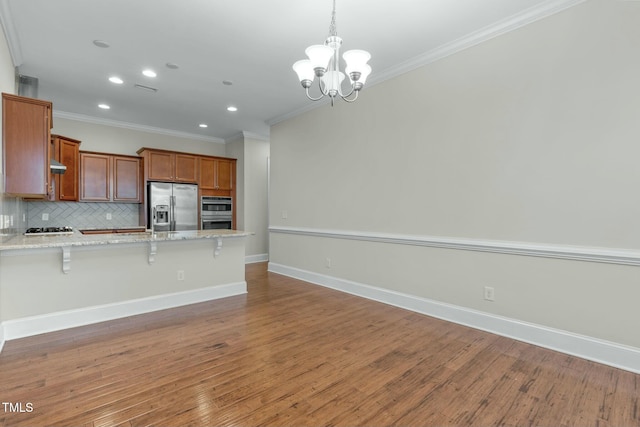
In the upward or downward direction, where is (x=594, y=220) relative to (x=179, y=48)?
downward

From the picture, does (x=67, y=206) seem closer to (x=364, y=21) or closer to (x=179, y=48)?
(x=179, y=48)

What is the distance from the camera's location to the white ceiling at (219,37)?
8.73 feet

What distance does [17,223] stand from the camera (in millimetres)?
4035

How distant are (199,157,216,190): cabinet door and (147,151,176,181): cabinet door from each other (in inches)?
22.6

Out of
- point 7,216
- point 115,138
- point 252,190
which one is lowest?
point 7,216

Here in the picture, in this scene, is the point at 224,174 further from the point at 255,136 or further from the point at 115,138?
the point at 115,138

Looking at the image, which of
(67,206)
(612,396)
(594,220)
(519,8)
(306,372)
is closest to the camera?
(612,396)

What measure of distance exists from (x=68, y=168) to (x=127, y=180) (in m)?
0.91

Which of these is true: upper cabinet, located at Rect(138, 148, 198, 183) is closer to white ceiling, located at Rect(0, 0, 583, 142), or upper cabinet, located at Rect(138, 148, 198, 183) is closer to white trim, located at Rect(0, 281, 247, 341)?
white ceiling, located at Rect(0, 0, 583, 142)

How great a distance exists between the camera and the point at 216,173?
6684mm

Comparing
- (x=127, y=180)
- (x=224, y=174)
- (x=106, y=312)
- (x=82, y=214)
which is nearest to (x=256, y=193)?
(x=224, y=174)

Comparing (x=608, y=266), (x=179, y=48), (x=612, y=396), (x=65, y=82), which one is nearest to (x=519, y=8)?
(x=608, y=266)

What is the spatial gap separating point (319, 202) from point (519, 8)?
10.8ft

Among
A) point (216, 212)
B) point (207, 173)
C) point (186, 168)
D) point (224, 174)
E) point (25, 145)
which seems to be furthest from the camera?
point (224, 174)
